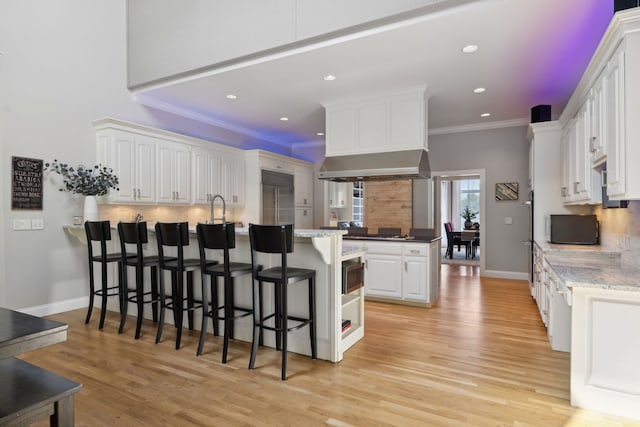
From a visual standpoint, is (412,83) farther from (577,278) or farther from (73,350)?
(73,350)

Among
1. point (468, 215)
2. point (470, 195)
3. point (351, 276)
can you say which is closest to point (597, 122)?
point (351, 276)

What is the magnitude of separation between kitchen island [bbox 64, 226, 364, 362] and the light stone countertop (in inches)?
62.1

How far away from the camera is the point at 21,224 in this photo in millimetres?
3920

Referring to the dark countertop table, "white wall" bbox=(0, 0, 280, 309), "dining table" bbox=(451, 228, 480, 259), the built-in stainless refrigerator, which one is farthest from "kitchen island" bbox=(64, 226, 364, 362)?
"dining table" bbox=(451, 228, 480, 259)

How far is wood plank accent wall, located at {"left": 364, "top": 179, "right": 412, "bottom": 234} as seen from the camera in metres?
7.96

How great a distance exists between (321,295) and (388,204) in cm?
560

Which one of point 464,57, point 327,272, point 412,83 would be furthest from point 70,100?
point 464,57

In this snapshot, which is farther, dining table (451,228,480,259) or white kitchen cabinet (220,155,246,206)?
dining table (451,228,480,259)

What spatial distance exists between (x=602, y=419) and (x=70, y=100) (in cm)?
587

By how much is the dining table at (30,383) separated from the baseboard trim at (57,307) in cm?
311

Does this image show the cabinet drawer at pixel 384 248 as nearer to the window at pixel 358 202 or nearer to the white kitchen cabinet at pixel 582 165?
the white kitchen cabinet at pixel 582 165

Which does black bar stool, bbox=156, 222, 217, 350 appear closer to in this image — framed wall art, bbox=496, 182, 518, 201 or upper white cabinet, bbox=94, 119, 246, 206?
upper white cabinet, bbox=94, 119, 246, 206

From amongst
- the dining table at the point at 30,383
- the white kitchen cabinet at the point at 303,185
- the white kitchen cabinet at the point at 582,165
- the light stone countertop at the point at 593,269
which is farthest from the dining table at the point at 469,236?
the dining table at the point at 30,383

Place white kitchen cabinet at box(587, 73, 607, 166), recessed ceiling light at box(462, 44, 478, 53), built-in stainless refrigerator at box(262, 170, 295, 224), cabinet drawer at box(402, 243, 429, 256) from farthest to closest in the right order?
1. built-in stainless refrigerator at box(262, 170, 295, 224)
2. cabinet drawer at box(402, 243, 429, 256)
3. recessed ceiling light at box(462, 44, 478, 53)
4. white kitchen cabinet at box(587, 73, 607, 166)
